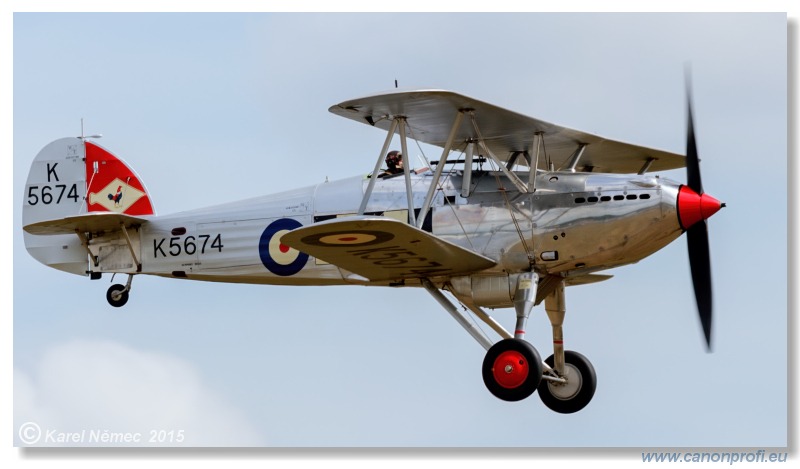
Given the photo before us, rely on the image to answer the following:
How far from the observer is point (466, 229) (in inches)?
637

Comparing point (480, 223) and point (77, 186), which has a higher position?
point (77, 186)

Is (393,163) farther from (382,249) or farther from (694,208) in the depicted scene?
(694,208)

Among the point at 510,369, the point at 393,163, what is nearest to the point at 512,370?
the point at 510,369

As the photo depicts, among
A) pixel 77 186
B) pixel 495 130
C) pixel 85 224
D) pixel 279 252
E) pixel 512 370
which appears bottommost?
pixel 512 370

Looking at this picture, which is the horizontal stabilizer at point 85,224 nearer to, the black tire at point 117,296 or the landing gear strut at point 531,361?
the black tire at point 117,296

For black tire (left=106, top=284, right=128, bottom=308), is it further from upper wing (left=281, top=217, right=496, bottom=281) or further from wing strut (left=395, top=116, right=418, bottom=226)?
wing strut (left=395, top=116, right=418, bottom=226)

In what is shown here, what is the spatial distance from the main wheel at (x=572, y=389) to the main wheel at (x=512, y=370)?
170 centimetres

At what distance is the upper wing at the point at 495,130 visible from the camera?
15453 mm

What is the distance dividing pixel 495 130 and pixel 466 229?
104cm

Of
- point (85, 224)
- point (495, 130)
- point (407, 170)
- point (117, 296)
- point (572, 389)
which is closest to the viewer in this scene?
point (407, 170)

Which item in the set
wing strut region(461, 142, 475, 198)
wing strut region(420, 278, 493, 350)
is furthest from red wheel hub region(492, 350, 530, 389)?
wing strut region(461, 142, 475, 198)

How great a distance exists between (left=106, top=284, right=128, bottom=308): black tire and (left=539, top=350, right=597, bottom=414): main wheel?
4651 mm

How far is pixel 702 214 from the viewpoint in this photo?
15547mm

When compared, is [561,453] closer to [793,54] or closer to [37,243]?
[793,54]
